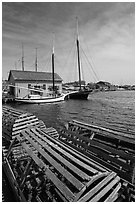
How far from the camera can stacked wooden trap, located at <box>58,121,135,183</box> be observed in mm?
4781

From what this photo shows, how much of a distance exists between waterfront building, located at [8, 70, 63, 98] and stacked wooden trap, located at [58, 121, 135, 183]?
31465 mm

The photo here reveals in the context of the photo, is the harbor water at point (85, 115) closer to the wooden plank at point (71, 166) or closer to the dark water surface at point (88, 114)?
the dark water surface at point (88, 114)

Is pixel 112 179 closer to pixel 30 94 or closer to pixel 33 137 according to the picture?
pixel 33 137

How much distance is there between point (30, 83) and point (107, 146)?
119ft

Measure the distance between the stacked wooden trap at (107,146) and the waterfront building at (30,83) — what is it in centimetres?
3146

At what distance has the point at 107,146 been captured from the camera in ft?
17.8

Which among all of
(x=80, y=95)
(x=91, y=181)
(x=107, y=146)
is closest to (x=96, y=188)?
(x=91, y=181)

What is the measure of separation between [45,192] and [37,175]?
819 millimetres

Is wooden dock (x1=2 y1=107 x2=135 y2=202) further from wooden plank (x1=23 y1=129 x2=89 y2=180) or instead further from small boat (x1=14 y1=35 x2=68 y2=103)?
small boat (x1=14 y1=35 x2=68 y2=103)

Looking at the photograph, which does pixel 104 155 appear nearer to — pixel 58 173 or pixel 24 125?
pixel 58 173

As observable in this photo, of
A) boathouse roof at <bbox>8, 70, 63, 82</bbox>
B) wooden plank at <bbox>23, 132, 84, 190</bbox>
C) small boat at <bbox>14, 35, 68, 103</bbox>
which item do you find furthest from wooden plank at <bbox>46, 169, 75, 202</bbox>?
boathouse roof at <bbox>8, 70, 63, 82</bbox>

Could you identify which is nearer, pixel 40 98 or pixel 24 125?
pixel 24 125

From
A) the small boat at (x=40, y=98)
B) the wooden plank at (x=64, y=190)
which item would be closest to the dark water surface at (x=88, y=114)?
the small boat at (x=40, y=98)

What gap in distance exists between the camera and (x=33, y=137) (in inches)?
216
